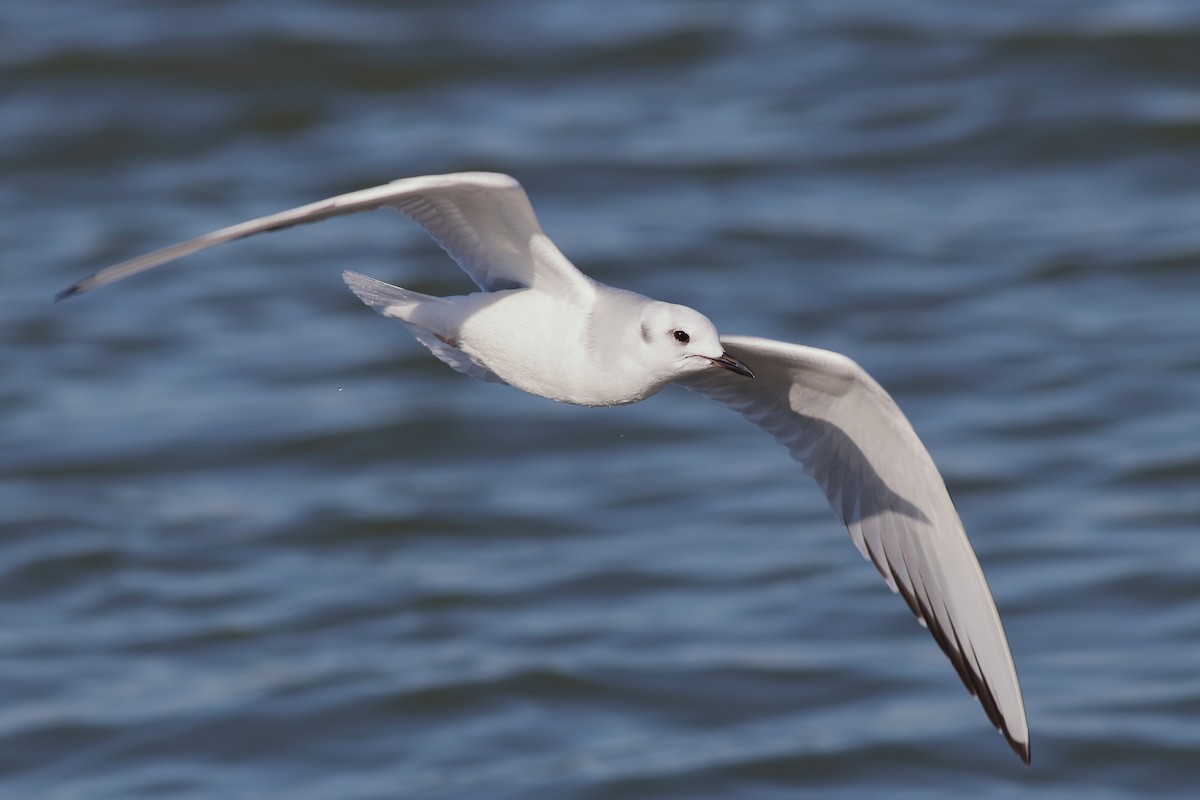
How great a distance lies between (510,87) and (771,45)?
2629mm

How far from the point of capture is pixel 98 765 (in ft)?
33.0

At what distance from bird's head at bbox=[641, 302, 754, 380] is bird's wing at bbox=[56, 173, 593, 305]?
36 centimetres

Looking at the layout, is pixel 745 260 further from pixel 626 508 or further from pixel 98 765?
pixel 98 765

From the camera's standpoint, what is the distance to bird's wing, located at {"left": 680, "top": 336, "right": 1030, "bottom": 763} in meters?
6.45

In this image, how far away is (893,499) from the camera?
659 cm

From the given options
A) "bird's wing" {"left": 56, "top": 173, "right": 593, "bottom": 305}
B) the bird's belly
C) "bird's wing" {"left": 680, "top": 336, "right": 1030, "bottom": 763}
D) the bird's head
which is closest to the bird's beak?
the bird's head

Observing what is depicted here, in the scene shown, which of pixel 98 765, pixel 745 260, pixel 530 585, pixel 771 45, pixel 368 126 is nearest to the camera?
pixel 98 765

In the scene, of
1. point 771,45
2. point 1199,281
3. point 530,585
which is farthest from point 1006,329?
point 771,45

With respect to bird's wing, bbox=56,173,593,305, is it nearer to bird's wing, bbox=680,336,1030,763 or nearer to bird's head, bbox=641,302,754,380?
bird's head, bbox=641,302,754,380

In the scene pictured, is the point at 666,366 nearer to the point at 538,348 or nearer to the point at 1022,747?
the point at 538,348

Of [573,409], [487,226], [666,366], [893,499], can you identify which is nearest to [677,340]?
[666,366]

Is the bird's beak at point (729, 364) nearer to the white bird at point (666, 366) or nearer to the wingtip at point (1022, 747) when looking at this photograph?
the white bird at point (666, 366)

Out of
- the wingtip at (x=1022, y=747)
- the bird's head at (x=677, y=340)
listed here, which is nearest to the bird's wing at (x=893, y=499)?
Result: the wingtip at (x=1022, y=747)

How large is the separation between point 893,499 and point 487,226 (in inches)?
68.7
